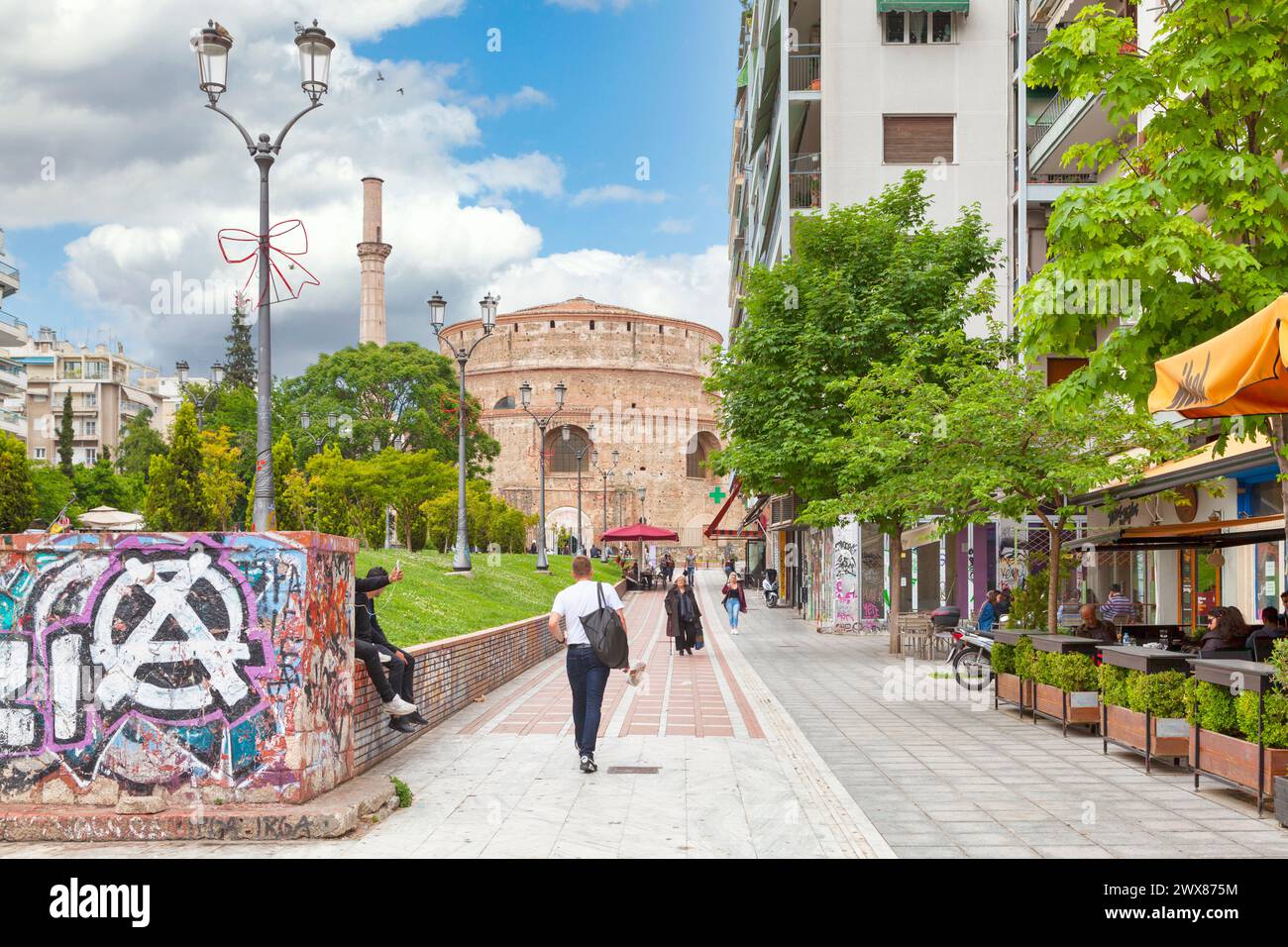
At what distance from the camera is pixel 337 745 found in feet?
23.6

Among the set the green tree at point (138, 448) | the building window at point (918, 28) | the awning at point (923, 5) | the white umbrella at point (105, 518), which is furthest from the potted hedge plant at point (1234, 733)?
the green tree at point (138, 448)

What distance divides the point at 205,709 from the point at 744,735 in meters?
5.21

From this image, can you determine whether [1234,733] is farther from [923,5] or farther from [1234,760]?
[923,5]

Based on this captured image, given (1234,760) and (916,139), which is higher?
(916,139)

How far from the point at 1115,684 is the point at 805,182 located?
79.0ft

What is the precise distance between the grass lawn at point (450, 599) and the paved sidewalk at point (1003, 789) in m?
4.17

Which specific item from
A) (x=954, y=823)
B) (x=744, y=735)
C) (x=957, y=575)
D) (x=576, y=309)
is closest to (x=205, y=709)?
(x=954, y=823)

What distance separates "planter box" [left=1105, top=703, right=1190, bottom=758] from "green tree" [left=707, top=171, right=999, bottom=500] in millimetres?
10773

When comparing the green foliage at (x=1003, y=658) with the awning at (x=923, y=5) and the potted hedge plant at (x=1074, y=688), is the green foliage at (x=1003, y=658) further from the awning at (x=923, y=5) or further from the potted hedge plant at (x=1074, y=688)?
the awning at (x=923, y=5)

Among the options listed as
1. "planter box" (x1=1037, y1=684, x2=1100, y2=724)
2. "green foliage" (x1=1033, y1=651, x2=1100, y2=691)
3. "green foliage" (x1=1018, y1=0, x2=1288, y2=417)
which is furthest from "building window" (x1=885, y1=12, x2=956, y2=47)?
"planter box" (x1=1037, y1=684, x2=1100, y2=724)

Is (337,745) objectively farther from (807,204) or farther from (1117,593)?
(807,204)

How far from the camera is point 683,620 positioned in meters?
19.7

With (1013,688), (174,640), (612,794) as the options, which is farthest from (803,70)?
(174,640)

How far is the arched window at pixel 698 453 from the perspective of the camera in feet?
299
